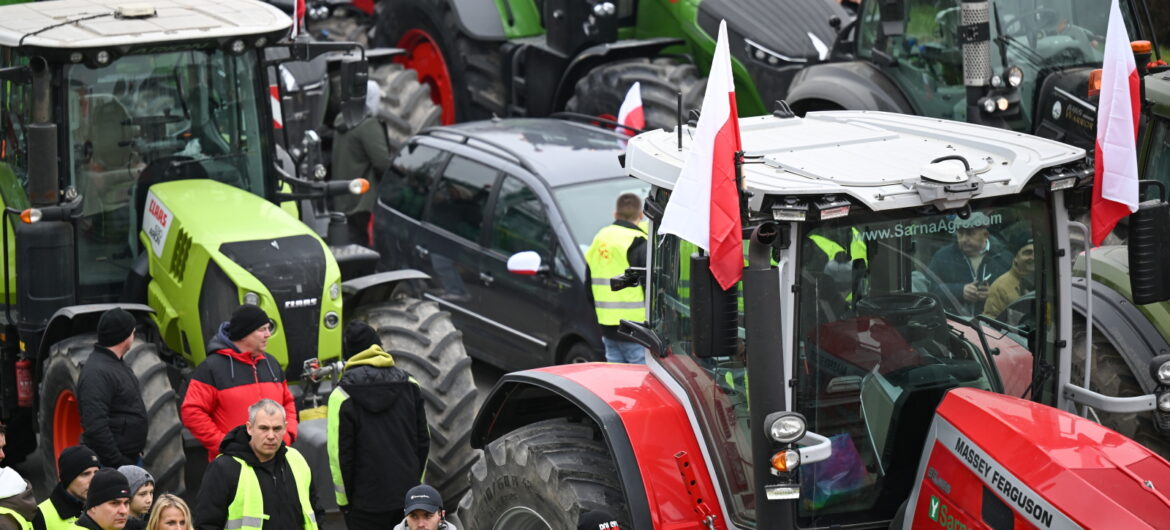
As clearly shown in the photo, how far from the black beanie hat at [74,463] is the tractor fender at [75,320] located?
1.71 meters

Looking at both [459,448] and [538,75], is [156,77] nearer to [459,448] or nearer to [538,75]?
[459,448]

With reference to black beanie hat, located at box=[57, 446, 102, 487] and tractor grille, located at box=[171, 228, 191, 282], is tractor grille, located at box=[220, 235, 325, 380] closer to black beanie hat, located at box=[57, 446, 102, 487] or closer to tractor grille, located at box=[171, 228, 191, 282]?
tractor grille, located at box=[171, 228, 191, 282]

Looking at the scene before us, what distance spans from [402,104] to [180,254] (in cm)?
636

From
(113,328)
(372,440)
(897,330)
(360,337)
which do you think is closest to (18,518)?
(113,328)

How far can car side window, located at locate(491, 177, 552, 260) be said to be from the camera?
1021 centimetres

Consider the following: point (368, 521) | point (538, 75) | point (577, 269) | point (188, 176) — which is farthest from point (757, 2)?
point (368, 521)

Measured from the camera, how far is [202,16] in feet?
28.7

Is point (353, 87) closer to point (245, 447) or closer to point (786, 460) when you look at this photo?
point (245, 447)

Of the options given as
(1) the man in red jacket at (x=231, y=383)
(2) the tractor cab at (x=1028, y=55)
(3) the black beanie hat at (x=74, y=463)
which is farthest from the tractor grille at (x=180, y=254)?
(2) the tractor cab at (x=1028, y=55)

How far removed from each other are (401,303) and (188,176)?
1.38 metres

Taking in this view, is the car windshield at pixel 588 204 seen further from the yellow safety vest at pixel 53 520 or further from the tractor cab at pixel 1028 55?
the yellow safety vest at pixel 53 520

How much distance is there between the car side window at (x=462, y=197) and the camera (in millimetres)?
10797

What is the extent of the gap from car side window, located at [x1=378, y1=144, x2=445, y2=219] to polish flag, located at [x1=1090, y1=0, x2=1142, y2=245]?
642 cm

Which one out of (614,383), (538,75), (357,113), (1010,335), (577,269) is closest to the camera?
(1010,335)
